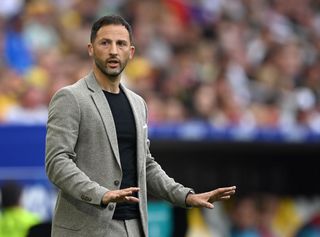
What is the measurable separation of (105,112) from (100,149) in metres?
0.20

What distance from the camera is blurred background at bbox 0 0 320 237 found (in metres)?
11.4

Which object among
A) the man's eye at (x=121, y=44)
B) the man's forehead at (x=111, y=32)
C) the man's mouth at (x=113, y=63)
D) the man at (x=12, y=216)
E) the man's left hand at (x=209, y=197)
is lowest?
the man's left hand at (x=209, y=197)

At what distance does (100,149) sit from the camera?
551cm

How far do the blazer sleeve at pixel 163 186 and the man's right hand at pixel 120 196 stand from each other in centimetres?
60

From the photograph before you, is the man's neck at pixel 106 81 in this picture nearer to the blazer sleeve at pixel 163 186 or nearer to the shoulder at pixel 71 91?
the shoulder at pixel 71 91

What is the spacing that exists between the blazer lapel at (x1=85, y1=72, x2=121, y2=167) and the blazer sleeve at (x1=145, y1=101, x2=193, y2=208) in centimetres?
29

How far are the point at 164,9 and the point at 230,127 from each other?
3.60 m

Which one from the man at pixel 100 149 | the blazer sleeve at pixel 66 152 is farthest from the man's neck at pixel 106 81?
the blazer sleeve at pixel 66 152

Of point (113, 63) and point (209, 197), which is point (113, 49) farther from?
point (209, 197)

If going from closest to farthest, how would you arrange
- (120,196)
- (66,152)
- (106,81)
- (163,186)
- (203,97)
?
(120,196) < (66,152) < (106,81) < (163,186) < (203,97)

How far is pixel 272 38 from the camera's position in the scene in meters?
15.0

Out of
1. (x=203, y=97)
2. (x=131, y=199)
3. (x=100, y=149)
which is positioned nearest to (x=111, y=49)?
(x=100, y=149)

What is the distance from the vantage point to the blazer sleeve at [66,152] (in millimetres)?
5320

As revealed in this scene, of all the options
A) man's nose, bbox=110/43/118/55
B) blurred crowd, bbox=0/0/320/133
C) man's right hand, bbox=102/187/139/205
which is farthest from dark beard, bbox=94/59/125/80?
blurred crowd, bbox=0/0/320/133
